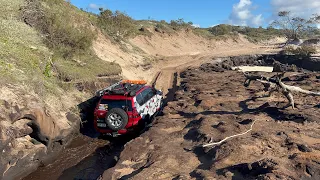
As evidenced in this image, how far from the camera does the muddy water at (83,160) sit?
8.27 meters

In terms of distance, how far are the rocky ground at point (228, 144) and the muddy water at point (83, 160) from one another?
3.97ft

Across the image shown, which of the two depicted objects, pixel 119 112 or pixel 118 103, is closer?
pixel 119 112

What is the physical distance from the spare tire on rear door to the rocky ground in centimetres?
108

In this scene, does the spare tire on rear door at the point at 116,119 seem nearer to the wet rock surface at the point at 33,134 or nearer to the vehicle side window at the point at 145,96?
the vehicle side window at the point at 145,96

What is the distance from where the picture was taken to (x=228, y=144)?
23.7ft

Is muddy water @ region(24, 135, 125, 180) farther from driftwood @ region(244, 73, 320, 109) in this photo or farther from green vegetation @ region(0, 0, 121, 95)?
driftwood @ region(244, 73, 320, 109)

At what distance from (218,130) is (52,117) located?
16.9ft

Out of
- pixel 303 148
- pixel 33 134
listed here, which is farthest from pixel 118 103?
pixel 303 148

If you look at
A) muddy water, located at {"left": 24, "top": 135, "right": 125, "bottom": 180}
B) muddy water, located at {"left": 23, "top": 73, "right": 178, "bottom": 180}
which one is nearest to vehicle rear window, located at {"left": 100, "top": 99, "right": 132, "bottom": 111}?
muddy water, located at {"left": 23, "top": 73, "right": 178, "bottom": 180}

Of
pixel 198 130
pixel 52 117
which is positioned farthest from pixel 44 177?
pixel 198 130

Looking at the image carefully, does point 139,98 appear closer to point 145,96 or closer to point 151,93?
point 145,96

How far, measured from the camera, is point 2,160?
24.0 feet

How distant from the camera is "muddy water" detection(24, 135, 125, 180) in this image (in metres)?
8.27

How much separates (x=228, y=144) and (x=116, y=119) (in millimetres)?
3908
